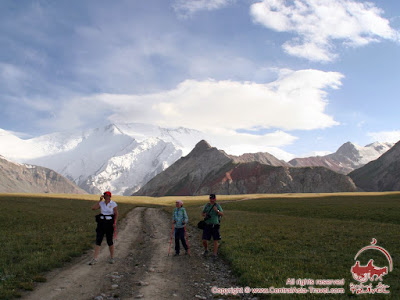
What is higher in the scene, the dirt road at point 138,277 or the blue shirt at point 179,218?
the blue shirt at point 179,218

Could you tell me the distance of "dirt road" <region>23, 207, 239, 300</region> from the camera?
1039 cm

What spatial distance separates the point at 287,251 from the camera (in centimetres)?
1714

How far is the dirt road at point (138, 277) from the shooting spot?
10391 millimetres

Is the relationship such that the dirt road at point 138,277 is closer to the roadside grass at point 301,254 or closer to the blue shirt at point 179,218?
the roadside grass at point 301,254

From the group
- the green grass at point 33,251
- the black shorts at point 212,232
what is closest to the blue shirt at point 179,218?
the black shorts at point 212,232

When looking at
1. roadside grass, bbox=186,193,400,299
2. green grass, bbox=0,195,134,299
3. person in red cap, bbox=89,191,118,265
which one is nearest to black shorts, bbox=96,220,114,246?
person in red cap, bbox=89,191,118,265

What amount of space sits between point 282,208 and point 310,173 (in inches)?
5860

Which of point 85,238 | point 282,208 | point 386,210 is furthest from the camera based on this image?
point 282,208

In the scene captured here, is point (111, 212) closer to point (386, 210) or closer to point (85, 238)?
point (85, 238)

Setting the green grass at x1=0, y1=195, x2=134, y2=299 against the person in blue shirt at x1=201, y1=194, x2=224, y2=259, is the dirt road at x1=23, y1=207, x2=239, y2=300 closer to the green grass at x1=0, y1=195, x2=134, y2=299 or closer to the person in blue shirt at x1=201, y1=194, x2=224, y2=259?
the green grass at x1=0, y1=195, x2=134, y2=299

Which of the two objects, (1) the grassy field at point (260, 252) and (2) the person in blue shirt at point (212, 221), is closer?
(1) the grassy field at point (260, 252)

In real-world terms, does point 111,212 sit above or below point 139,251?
above

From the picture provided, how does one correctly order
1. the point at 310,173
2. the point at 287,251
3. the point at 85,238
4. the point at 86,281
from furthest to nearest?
the point at 310,173
the point at 85,238
the point at 287,251
the point at 86,281

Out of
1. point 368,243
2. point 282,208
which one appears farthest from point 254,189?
point 368,243
